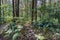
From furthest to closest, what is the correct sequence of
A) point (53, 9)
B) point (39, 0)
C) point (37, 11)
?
point (39, 0), point (37, 11), point (53, 9)

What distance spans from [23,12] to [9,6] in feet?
2.58

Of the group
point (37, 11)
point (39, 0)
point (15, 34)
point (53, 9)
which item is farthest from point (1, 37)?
point (39, 0)

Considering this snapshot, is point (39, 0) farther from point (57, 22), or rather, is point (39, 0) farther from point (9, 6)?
point (57, 22)

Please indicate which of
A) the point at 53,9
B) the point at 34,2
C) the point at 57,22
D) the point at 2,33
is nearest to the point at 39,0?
the point at 34,2

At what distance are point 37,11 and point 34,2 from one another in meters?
0.46

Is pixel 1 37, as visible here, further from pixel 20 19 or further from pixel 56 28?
pixel 56 28

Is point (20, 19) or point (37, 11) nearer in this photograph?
point (20, 19)

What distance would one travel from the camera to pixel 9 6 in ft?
22.1

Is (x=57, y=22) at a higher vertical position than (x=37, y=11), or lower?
lower

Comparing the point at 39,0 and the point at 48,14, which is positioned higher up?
the point at 39,0

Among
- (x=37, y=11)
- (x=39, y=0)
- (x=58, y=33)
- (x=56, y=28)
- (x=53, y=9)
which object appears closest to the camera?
(x=58, y=33)

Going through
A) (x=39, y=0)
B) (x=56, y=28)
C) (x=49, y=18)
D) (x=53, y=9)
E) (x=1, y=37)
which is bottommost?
(x=1, y=37)

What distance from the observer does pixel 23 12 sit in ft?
21.8

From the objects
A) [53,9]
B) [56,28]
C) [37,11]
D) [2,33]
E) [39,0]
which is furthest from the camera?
Answer: [39,0]
